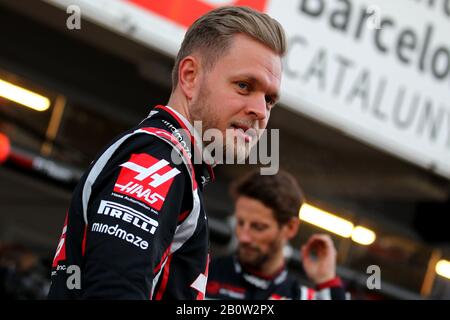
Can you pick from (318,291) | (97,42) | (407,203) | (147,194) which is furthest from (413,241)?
(147,194)

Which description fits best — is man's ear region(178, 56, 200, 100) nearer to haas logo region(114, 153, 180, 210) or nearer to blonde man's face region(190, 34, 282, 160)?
blonde man's face region(190, 34, 282, 160)

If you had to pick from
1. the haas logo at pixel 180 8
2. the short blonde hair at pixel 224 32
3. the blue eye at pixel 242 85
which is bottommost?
the blue eye at pixel 242 85

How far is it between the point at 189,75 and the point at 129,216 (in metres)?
0.47

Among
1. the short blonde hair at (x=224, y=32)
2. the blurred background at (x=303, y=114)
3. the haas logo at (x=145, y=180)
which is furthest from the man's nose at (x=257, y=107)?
the blurred background at (x=303, y=114)

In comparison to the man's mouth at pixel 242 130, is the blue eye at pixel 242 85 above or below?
above

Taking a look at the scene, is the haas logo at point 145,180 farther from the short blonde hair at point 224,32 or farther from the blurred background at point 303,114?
the blurred background at point 303,114

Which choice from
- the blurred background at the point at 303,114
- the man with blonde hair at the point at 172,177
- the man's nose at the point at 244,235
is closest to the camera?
the man with blonde hair at the point at 172,177

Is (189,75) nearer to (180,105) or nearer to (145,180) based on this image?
(180,105)

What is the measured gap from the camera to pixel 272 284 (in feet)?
13.4

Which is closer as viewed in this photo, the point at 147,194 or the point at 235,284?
the point at 147,194

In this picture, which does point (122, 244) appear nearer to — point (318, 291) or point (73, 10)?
point (318, 291)

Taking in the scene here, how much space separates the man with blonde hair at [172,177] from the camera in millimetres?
1490
